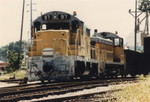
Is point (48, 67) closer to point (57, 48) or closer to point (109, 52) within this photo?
point (57, 48)

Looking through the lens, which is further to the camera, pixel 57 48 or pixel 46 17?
pixel 46 17

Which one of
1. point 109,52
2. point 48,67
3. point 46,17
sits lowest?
point 48,67

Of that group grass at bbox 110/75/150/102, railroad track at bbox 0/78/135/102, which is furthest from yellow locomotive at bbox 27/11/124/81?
grass at bbox 110/75/150/102

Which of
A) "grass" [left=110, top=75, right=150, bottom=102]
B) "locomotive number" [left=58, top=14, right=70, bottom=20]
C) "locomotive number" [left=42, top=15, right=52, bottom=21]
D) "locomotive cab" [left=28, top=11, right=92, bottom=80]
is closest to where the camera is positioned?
"grass" [left=110, top=75, right=150, bottom=102]

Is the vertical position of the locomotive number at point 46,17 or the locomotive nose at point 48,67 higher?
the locomotive number at point 46,17

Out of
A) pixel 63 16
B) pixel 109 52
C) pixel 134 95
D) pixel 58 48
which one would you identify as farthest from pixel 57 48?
pixel 109 52

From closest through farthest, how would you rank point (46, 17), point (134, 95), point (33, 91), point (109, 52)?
point (134, 95)
point (33, 91)
point (46, 17)
point (109, 52)

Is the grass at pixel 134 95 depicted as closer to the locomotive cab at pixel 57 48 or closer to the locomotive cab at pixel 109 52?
the locomotive cab at pixel 57 48

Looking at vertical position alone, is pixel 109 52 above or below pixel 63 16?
below

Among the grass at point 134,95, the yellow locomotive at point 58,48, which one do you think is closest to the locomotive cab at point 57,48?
the yellow locomotive at point 58,48

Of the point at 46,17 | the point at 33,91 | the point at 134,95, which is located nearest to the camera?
the point at 134,95

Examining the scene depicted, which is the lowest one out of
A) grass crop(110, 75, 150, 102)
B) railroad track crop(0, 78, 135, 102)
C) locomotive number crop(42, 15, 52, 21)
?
railroad track crop(0, 78, 135, 102)

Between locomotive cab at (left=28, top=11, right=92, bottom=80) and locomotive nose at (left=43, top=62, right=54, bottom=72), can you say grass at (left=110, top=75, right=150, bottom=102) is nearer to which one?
locomotive cab at (left=28, top=11, right=92, bottom=80)

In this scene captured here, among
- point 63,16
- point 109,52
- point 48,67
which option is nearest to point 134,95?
point 48,67
